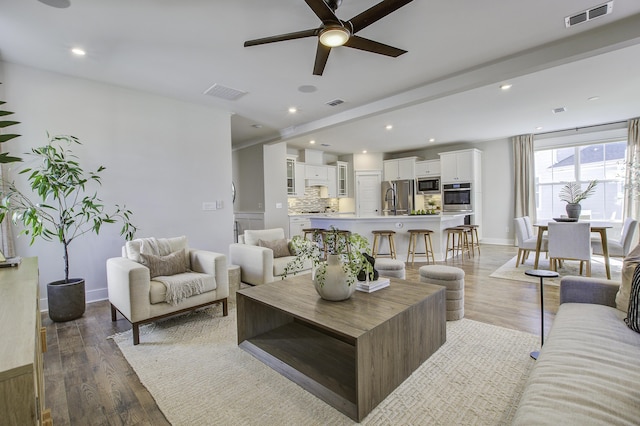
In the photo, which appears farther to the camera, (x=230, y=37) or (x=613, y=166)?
(x=613, y=166)

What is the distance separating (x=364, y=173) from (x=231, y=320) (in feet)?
23.5

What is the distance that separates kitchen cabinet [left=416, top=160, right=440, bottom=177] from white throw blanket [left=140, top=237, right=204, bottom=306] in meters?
7.23

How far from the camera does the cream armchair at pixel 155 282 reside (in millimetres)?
2592

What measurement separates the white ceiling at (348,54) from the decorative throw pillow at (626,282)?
2.01 meters

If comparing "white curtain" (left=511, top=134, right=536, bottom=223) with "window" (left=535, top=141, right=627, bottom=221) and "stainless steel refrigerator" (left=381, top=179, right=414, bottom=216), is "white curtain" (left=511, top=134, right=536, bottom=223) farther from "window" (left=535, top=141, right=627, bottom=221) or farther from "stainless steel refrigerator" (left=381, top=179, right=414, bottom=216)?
"stainless steel refrigerator" (left=381, top=179, right=414, bottom=216)

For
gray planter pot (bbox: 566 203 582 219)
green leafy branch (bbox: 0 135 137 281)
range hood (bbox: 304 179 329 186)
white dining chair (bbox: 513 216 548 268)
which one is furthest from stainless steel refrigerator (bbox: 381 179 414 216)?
green leafy branch (bbox: 0 135 137 281)

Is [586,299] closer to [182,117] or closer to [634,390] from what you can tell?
[634,390]

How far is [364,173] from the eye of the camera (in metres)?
9.46

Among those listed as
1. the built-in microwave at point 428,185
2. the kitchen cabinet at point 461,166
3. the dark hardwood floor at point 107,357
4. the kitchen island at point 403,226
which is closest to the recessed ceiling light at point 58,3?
Answer: the dark hardwood floor at point 107,357

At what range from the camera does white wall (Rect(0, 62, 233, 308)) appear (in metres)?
3.50

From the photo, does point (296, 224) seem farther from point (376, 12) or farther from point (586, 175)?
point (586, 175)

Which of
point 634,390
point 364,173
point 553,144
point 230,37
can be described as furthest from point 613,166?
point 230,37

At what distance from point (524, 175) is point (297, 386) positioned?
778 cm

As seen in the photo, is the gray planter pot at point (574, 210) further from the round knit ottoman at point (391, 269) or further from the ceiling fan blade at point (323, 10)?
the ceiling fan blade at point (323, 10)
